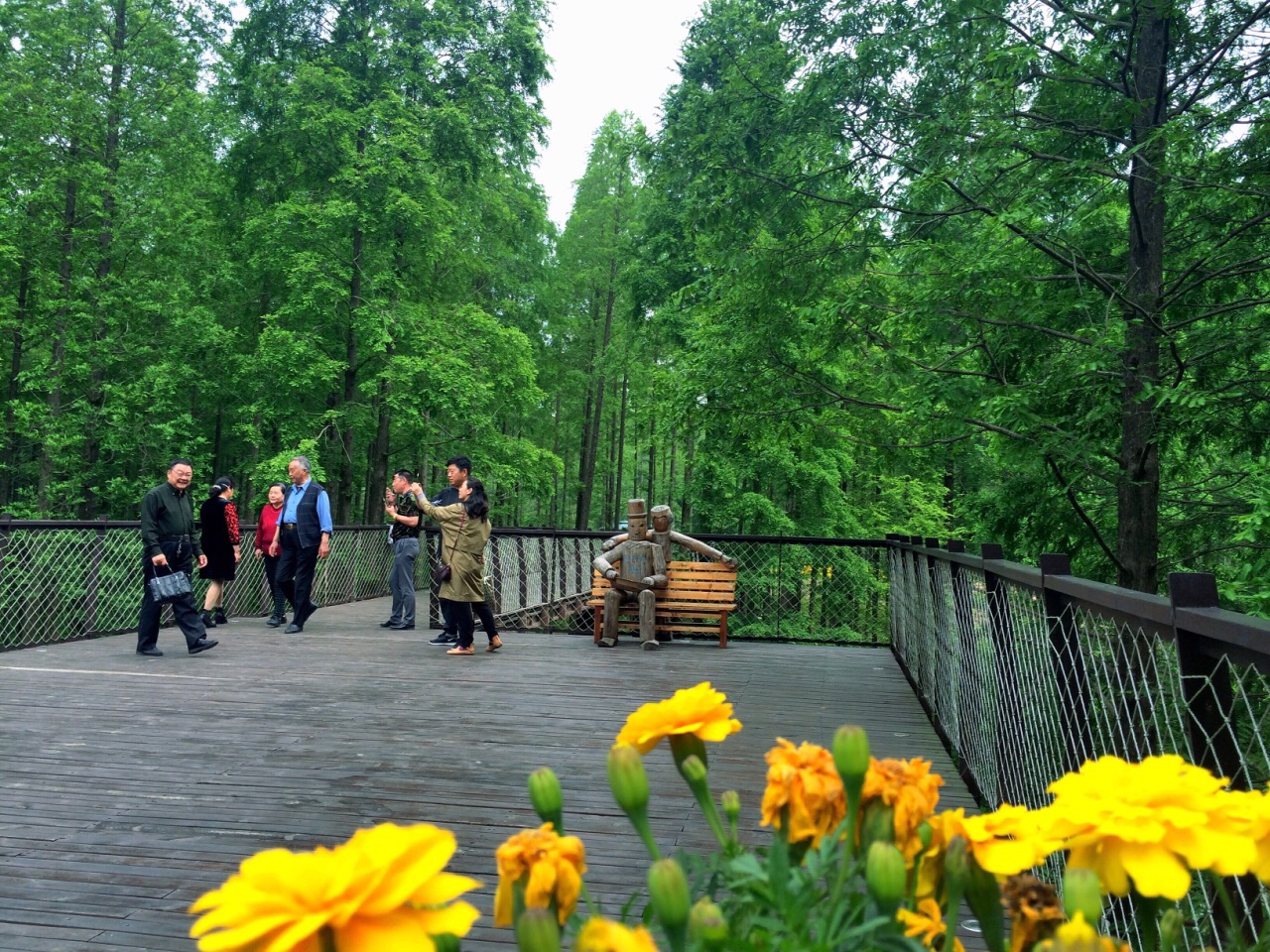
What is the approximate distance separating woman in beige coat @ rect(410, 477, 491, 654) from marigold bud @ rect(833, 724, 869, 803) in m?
7.86

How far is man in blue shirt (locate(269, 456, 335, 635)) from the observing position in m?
10.2

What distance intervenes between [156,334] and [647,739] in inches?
904

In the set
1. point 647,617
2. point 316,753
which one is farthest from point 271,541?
point 316,753

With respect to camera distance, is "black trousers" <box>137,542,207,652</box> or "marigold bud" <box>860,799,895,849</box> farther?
"black trousers" <box>137,542,207,652</box>

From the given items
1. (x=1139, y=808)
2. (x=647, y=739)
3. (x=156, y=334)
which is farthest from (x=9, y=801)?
(x=156, y=334)

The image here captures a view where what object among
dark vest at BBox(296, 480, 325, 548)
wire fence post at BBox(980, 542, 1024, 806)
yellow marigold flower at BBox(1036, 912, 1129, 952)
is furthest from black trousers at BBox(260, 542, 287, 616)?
yellow marigold flower at BBox(1036, 912, 1129, 952)

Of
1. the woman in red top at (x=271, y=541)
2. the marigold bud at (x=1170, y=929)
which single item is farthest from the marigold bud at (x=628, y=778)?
the woman in red top at (x=271, y=541)

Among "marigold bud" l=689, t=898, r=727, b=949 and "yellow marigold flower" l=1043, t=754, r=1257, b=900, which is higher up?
"yellow marigold flower" l=1043, t=754, r=1257, b=900

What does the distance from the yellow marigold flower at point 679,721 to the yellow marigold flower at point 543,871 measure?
0.40 ft

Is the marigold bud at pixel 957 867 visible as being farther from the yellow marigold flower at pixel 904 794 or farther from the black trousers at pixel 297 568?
the black trousers at pixel 297 568

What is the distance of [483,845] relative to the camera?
3.61 metres

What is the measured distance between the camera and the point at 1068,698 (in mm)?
2830

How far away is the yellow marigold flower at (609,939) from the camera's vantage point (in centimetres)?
62

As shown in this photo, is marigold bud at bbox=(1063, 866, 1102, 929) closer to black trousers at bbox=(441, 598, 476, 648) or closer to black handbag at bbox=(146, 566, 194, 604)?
black trousers at bbox=(441, 598, 476, 648)
